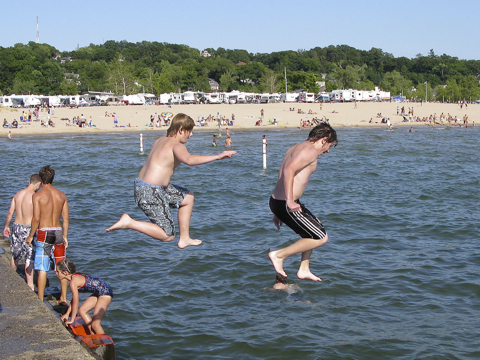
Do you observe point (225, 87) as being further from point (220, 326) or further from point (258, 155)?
point (220, 326)

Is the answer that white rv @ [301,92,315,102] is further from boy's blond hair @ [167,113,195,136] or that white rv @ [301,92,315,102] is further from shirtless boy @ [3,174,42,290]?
boy's blond hair @ [167,113,195,136]

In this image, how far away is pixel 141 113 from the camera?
72625 mm

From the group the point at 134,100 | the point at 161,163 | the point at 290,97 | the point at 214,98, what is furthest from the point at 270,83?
the point at 161,163

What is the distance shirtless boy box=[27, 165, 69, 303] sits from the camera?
7023mm

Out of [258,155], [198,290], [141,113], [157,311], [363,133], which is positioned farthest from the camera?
[141,113]

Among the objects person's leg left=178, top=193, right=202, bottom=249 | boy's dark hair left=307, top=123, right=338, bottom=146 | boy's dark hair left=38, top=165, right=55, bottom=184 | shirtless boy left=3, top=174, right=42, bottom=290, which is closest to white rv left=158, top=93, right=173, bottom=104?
shirtless boy left=3, top=174, right=42, bottom=290

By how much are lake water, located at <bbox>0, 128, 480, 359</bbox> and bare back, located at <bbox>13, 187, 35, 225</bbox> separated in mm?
2020

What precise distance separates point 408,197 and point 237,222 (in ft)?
25.1

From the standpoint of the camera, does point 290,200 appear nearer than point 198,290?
Yes

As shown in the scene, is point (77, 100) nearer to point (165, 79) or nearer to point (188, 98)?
point (188, 98)

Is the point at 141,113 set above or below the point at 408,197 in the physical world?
above

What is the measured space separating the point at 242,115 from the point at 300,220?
219 feet

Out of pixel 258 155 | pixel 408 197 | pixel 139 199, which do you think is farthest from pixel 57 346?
pixel 258 155

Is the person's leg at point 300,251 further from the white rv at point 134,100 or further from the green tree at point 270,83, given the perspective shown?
the green tree at point 270,83
